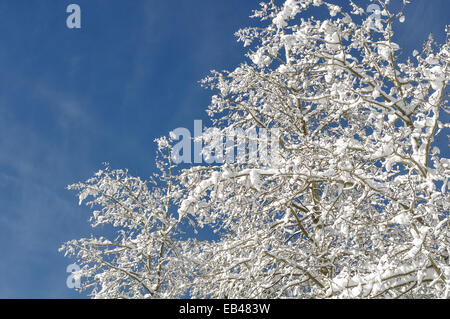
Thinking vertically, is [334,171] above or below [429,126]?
below

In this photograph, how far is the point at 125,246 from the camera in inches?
361

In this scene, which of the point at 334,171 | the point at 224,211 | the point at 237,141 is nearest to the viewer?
the point at 334,171

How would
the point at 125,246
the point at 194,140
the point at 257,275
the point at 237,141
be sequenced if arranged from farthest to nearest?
the point at 125,246 → the point at 194,140 → the point at 237,141 → the point at 257,275

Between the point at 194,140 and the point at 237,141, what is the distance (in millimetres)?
1048

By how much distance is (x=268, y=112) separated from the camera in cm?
765

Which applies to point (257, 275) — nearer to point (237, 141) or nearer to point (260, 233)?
point (260, 233)

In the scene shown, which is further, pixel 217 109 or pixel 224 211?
pixel 217 109
